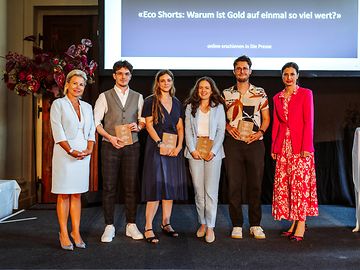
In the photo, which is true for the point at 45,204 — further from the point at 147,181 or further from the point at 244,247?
the point at 244,247

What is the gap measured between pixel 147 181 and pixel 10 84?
187cm

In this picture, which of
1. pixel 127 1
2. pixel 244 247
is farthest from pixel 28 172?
pixel 244 247

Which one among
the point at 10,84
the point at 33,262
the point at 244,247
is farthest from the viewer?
the point at 10,84

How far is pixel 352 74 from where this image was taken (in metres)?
4.46

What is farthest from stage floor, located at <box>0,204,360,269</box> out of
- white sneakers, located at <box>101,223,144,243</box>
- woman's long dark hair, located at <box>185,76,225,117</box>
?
woman's long dark hair, located at <box>185,76,225,117</box>

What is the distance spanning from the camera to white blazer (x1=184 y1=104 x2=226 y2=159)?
10.2 ft

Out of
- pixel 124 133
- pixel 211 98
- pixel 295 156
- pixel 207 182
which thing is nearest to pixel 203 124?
pixel 211 98

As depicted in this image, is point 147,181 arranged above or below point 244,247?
above

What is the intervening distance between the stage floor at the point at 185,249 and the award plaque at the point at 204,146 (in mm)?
669

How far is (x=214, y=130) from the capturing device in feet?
10.2

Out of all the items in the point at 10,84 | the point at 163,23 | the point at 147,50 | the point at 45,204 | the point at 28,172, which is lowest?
the point at 45,204

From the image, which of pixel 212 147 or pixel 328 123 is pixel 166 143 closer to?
pixel 212 147

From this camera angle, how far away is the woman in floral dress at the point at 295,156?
3.13 m

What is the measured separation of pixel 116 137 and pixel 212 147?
0.72 metres
